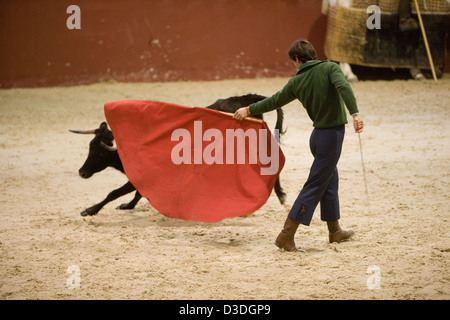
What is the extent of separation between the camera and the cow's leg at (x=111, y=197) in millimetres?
5449

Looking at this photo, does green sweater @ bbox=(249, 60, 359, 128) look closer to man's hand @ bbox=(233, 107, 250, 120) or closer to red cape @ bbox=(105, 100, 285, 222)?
man's hand @ bbox=(233, 107, 250, 120)

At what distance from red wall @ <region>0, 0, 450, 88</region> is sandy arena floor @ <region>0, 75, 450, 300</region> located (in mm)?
3590

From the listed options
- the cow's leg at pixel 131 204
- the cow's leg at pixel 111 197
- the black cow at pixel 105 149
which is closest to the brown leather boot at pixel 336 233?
the black cow at pixel 105 149

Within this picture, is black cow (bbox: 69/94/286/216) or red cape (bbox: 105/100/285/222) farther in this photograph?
black cow (bbox: 69/94/286/216)

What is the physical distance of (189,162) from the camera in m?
5.03

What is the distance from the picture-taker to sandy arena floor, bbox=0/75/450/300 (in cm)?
386

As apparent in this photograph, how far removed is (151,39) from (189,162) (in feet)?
24.7

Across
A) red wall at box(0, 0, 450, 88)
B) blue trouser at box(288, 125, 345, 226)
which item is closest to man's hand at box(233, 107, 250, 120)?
blue trouser at box(288, 125, 345, 226)

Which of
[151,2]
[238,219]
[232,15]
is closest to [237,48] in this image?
[232,15]

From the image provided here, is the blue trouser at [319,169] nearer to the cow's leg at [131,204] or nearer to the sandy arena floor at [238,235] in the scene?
the sandy arena floor at [238,235]

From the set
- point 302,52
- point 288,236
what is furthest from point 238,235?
point 302,52

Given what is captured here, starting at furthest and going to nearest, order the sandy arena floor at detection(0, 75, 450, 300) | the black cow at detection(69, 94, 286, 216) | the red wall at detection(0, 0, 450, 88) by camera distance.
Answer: the red wall at detection(0, 0, 450, 88) → the black cow at detection(69, 94, 286, 216) → the sandy arena floor at detection(0, 75, 450, 300)

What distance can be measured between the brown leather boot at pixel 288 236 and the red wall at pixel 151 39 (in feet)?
26.9

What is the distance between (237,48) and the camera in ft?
40.4
